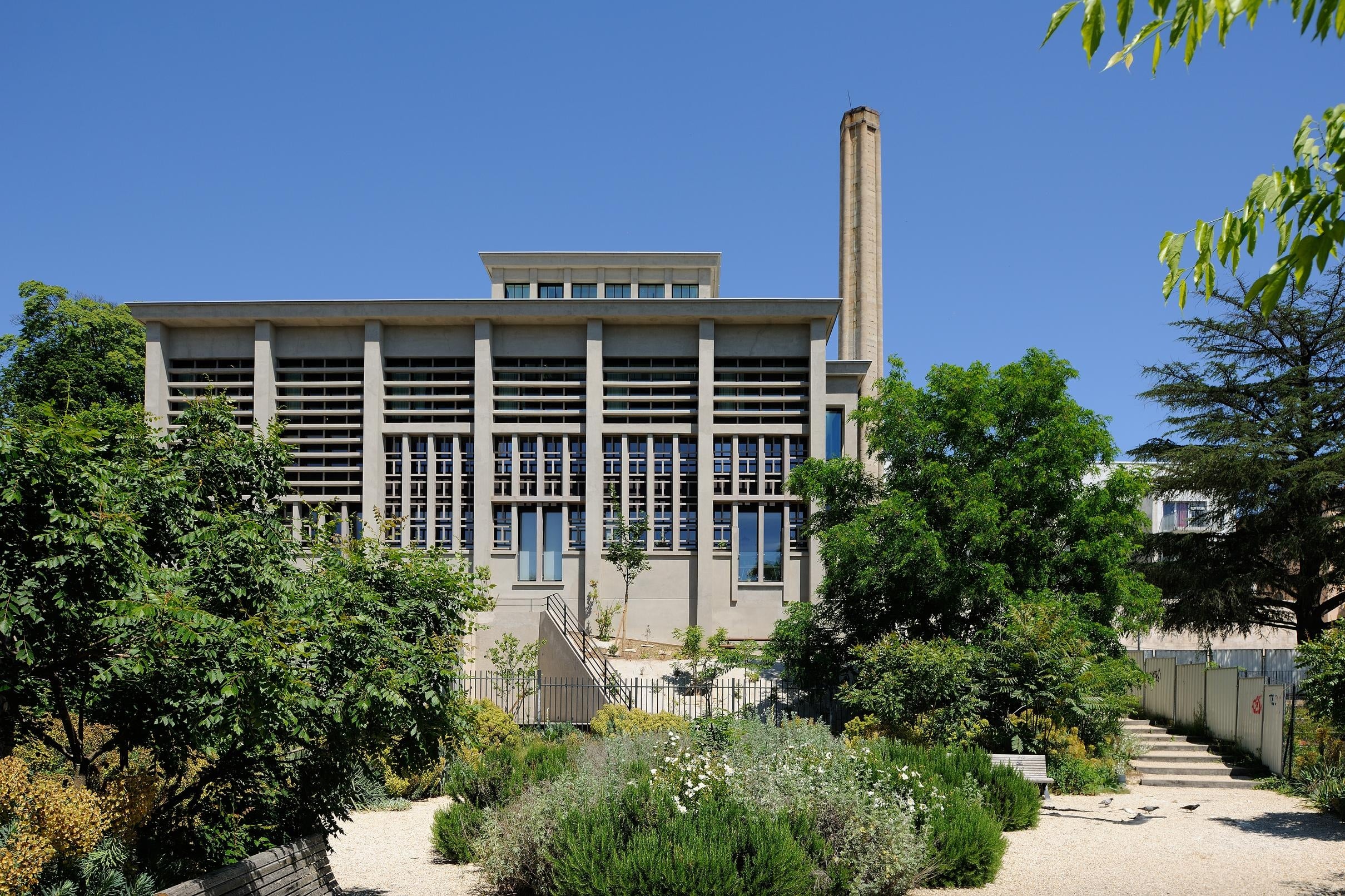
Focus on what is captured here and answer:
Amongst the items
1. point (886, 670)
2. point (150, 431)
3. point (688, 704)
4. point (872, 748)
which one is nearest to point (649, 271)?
point (688, 704)

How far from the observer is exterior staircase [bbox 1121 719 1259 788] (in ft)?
64.1

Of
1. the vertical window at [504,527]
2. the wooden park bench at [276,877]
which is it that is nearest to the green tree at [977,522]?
the vertical window at [504,527]

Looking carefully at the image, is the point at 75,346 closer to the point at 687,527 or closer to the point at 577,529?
the point at 577,529

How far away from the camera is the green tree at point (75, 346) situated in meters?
39.1

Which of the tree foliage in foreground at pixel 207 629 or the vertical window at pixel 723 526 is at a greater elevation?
the tree foliage in foreground at pixel 207 629

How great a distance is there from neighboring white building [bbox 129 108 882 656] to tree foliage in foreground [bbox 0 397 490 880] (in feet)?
77.3

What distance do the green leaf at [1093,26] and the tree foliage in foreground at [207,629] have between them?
633 centimetres

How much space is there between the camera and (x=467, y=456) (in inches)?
1390

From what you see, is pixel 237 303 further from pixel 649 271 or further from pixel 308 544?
pixel 308 544

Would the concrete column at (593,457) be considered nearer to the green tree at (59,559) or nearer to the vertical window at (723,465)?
the vertical window at (723,465)

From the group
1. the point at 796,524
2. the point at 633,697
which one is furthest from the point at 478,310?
the point at 633,697

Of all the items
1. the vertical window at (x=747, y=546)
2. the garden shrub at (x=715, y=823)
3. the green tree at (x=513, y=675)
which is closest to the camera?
the garden shrub at (x=715, y=823)

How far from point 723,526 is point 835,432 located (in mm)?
5373

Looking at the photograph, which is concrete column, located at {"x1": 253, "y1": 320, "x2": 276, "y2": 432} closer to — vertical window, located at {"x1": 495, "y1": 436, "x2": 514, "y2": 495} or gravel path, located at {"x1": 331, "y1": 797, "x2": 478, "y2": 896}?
vertical window, located at {"x1": 495, "y1": 436, "x2": 514, "y2": 495}
